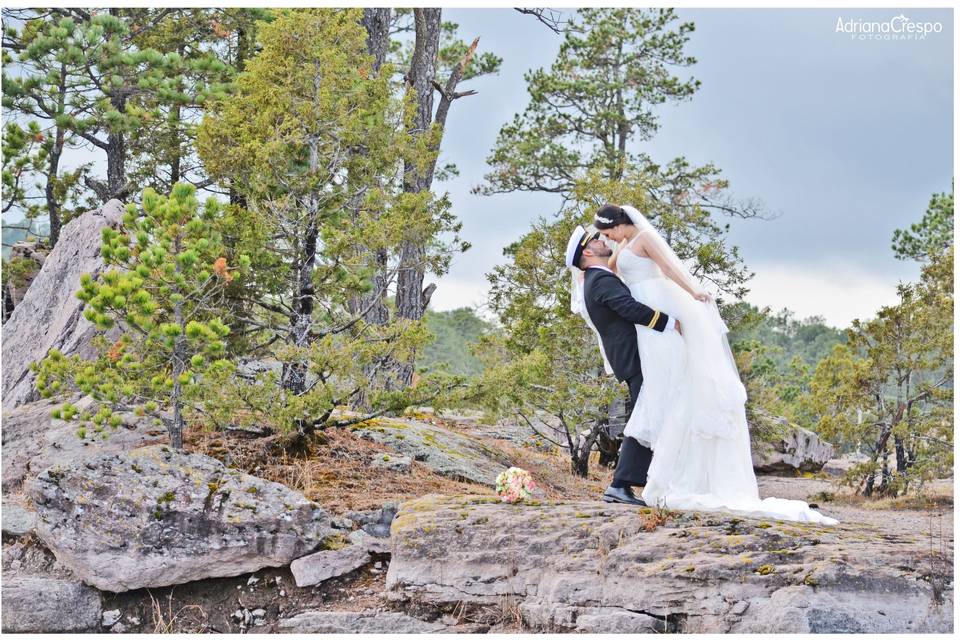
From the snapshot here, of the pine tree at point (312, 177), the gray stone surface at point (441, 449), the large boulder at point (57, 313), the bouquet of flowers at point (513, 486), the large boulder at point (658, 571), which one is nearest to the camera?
the large boulder at point (658, 571)

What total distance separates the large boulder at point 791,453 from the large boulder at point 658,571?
10345 mm

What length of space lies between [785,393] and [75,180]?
67.1 ft

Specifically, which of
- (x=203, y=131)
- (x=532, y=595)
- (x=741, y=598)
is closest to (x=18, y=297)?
(x=203, y=131)

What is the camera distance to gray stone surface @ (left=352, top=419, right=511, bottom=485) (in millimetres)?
9531

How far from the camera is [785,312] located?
4897 cm

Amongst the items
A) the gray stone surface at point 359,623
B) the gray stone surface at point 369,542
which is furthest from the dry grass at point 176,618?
the gray stone surface at point 369,542

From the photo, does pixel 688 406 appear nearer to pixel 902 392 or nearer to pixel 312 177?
pixel 312 177

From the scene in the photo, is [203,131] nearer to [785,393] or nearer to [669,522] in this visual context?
[669,522]

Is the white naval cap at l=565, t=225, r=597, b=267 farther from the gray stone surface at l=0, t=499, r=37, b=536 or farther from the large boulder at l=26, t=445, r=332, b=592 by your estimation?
the gray stone surface at l=0, t=499, r=37, b=536

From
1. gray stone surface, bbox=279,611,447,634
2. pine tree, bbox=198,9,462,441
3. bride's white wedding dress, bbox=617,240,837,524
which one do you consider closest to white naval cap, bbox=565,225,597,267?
bride's white wedding dress, bbox=617,240,837,524

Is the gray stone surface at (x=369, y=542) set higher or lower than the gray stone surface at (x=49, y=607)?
higher

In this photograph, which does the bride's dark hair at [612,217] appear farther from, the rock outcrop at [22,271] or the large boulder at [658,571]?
the rock outcrop at [22,271]

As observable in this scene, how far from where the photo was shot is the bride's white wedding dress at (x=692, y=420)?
6598 mm

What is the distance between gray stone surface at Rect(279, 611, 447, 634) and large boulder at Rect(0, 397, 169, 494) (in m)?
2.87
